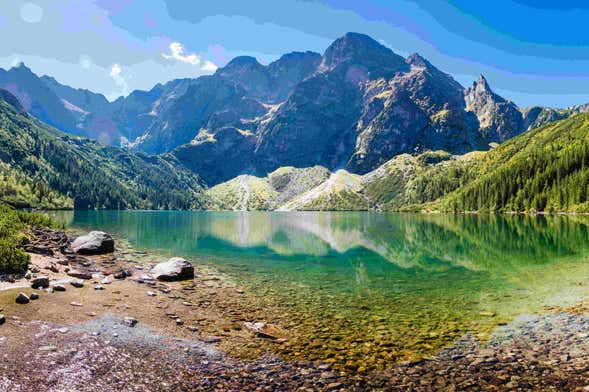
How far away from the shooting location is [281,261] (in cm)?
5216

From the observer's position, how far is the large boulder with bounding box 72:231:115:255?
157 ft

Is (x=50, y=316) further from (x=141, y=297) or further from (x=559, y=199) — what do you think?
(x=559, y=199)

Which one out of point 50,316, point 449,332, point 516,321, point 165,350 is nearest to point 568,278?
point 516,321

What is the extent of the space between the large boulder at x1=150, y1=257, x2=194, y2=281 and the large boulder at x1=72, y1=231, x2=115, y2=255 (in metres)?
17.2

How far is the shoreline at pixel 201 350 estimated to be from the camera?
554 inches

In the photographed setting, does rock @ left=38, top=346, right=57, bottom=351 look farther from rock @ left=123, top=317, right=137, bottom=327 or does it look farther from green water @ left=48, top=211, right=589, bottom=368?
green water @ left=48, top=211, right=589, bottom=368

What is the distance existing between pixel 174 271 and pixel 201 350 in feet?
64.2

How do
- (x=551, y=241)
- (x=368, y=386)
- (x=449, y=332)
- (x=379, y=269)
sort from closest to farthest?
(x=368, y=386)
(x=449, y=332)
(x=379, y=269)
(x=551, y=241)

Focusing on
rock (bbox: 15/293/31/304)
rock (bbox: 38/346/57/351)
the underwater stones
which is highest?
rock (bbox: 15/293/31/304)

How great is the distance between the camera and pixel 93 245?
49.0 meters

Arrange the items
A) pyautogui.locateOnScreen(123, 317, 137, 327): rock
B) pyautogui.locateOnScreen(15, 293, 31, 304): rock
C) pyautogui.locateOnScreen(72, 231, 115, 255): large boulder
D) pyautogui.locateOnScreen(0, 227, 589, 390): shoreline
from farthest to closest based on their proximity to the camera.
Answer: pyautogui.locateOnScreen(72, 231, 115, 255): large boulder
pyautogui.locateOnScreen(15, 293, 31, 304): rock
pyautogui.locateOnScreen(123, 317, 137, 327): rock
pyautogui.locateOnScreen(0, 227, 589, 390): shoreline

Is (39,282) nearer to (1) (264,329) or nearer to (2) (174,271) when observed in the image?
(2) (174,271)

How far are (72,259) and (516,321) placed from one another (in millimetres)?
43883

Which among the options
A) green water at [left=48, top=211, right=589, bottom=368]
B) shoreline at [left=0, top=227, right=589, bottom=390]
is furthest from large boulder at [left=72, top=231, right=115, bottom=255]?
shoreline at [left=0, top=227, right=589, bottom=390]
